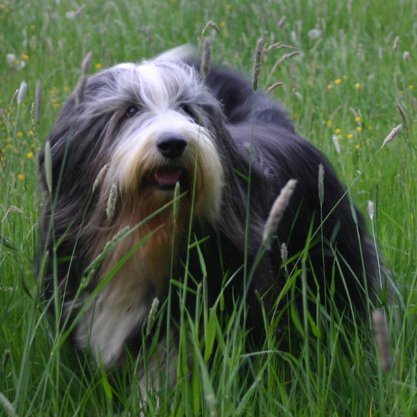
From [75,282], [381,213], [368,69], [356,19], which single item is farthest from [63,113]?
[356,19]

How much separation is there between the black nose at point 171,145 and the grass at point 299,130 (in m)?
0.39

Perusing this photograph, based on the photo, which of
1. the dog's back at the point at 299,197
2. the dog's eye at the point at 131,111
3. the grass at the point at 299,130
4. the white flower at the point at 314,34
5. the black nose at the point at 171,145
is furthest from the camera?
the white flower at the point at 314,34

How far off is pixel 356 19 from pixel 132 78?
539 cm

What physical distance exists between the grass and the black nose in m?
0.39

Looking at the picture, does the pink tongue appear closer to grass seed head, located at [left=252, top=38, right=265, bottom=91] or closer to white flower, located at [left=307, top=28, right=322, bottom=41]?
grass seed head, located at [left=252, top=38, right=265, bottom=91]

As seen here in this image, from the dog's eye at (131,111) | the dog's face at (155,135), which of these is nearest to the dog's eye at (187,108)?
the dog's face at (155,135)

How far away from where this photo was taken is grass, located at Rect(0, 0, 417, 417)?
2729 mm

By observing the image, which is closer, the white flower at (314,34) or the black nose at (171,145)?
the black nose at (171,145)

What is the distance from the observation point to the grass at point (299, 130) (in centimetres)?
273

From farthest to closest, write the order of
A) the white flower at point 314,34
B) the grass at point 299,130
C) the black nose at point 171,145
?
1. the white flower at point 314,34
2. the black nose at point 171,145
3. the grass at point 299,130

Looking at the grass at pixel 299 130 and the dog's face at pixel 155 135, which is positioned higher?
the dog's face at pixel 155 135

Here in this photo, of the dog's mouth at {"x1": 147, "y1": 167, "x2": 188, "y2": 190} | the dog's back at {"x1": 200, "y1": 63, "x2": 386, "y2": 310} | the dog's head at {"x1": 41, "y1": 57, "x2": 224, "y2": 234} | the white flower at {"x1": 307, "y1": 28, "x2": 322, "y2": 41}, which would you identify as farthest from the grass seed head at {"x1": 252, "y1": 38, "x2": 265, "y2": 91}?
the white flower at {"x1": 307, "y1": 28, "x2": 322, "y2": 41}

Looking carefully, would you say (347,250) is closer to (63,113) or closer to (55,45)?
(63,113)

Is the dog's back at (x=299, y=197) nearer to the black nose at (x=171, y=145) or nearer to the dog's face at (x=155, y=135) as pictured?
the dog's face at (x=155, y=135)
